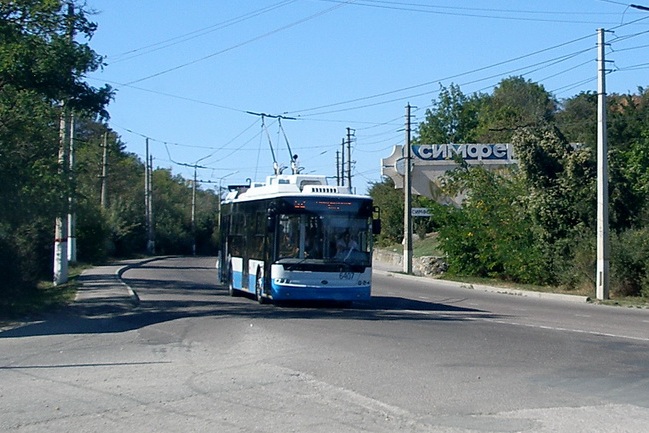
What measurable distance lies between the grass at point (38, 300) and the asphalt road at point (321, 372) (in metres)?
1.09

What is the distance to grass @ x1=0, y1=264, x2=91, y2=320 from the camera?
2119 centimetres

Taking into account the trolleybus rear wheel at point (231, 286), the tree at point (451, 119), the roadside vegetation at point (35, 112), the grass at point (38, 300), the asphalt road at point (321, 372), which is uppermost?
the tree at point (451, 119)

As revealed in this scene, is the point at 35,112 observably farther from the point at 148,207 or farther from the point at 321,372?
the point at 148,207

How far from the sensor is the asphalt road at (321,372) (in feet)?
30.1

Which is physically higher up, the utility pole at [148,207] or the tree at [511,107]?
the tree at [511,107]

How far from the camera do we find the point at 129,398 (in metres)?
10.2

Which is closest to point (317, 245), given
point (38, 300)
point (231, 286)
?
point (231, 286)

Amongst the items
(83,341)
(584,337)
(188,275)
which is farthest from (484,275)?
(83,341)

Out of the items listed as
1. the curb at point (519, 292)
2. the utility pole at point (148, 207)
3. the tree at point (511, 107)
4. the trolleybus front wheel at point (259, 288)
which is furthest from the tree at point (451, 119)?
the trolleybus front wheel at point (259, 288)

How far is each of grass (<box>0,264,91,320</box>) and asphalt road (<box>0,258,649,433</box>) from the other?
42.7 inches

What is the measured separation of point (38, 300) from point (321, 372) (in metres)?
15.5

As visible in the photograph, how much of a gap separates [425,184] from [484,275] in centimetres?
1701

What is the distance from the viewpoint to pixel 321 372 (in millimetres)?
12203

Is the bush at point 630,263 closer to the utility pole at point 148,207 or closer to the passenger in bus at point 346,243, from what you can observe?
the passenger in bus at point 346,243
